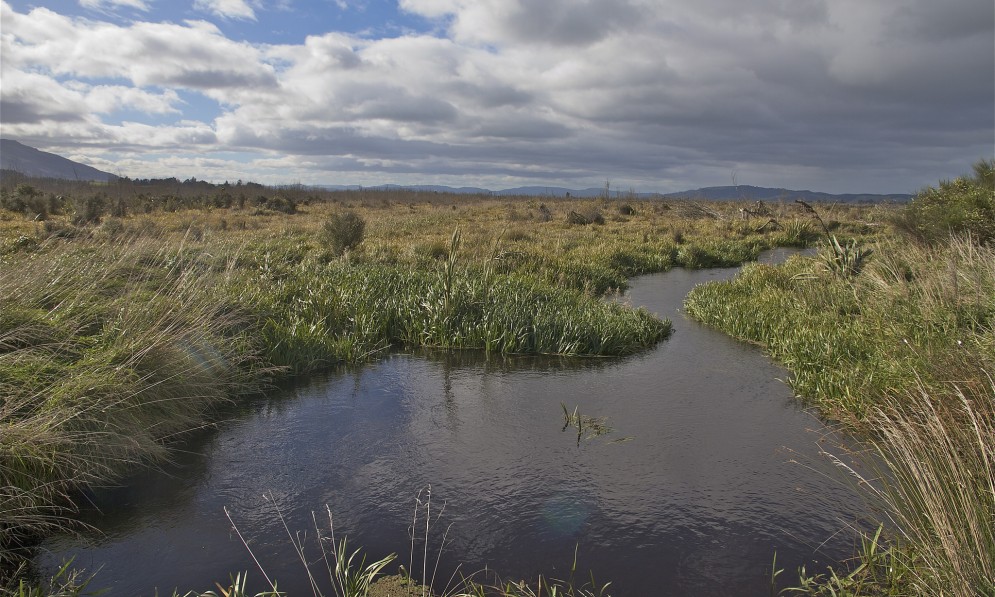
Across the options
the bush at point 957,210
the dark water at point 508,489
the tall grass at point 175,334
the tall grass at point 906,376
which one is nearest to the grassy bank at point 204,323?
the tall grass at point 175,334

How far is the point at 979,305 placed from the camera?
7.51 meters

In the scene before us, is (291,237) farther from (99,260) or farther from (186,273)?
(186,273)

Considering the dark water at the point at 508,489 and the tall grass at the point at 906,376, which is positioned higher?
the tall grass at the point at 906,376

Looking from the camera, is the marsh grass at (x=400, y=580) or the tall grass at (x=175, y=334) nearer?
the marsh grass at (x=400, y=580)

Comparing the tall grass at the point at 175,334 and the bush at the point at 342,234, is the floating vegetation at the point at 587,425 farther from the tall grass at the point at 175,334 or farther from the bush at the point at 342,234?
the bush at the point at 342,234

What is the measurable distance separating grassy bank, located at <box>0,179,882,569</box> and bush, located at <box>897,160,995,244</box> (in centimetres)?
665

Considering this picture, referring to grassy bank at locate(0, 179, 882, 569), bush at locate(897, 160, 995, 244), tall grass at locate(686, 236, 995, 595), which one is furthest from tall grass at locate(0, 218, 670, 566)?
bush at locate(897, 160, 995, 244)

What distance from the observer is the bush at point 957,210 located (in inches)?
472

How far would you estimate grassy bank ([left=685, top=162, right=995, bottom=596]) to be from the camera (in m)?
3.41

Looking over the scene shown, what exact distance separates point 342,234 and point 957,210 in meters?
14.3

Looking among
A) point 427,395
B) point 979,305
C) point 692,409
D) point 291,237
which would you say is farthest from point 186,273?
point 291,237

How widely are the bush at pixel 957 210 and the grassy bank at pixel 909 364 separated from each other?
0.12ft

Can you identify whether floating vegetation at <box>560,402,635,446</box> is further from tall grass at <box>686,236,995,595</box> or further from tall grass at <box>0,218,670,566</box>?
tall grass at <box>0,218,670,566</box>

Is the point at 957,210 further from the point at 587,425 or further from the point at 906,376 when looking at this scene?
the point at 587,425
